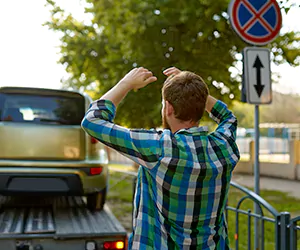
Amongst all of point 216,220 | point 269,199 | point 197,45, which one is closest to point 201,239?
point 216,220

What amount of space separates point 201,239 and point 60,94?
3241mm

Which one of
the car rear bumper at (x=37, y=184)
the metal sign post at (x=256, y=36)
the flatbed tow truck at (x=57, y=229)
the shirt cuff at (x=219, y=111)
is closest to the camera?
the shirt cuff at (x=219, y=111)

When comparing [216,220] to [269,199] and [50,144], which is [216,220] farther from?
[269,199]

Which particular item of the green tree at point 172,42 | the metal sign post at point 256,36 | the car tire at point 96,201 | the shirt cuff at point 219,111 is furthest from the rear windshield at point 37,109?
the green tree at point 172,42

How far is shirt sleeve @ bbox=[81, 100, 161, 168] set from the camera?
5.84ft

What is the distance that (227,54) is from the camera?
9906mm

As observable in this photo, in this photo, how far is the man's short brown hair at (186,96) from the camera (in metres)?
1.84

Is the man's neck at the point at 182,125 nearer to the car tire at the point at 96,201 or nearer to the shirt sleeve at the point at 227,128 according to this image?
the shirt sleeve at the point at 227,128

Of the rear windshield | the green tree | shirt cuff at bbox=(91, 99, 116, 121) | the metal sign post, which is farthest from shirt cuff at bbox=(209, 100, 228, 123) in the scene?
the green tree

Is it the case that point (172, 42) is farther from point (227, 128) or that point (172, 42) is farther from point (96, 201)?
point (227, 128)

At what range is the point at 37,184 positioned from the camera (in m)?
4.50

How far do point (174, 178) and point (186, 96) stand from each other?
1.07ft

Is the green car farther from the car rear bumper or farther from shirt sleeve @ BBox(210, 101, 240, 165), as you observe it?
shirt sleeve @ BBox(210, 101, 240, 165)

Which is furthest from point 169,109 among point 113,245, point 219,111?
point 113,245
